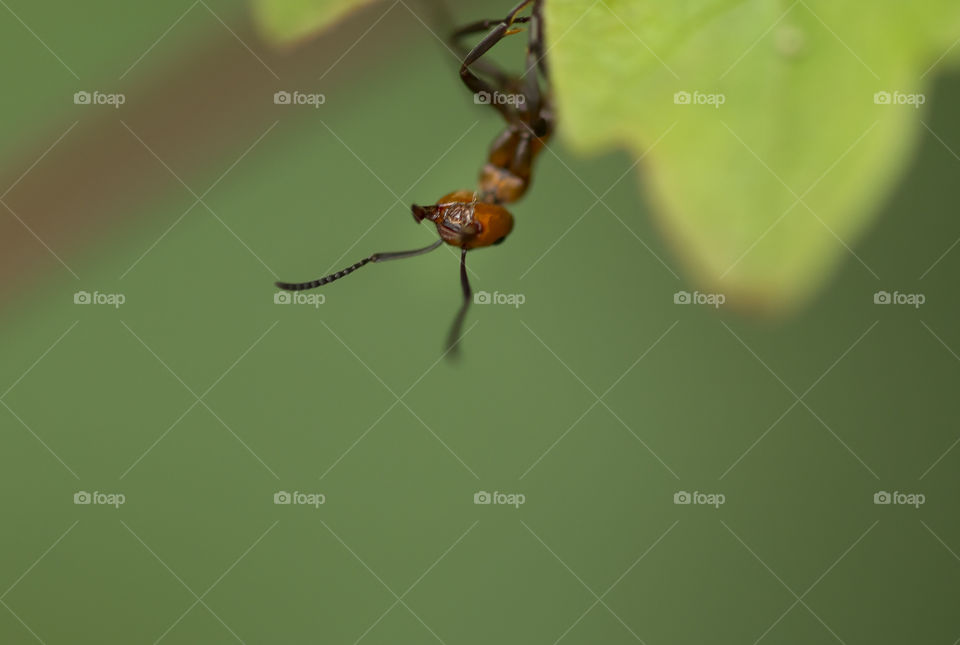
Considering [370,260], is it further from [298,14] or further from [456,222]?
[298,14]

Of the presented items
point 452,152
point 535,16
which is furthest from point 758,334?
point 535,16

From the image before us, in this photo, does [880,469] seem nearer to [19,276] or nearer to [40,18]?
[19,276]

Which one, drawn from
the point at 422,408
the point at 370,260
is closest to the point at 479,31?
the point at 370,260

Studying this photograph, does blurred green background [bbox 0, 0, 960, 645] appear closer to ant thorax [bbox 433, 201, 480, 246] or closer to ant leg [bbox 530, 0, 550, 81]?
ant thorax [bbox 433, 201, 480, 246]

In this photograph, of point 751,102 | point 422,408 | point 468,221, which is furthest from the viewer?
point 422,408

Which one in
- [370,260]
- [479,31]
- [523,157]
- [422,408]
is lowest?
[422,408]

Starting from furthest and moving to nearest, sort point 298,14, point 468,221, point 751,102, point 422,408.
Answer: point 422,408 → point 468,221 → point 298,14 → point 751,102
